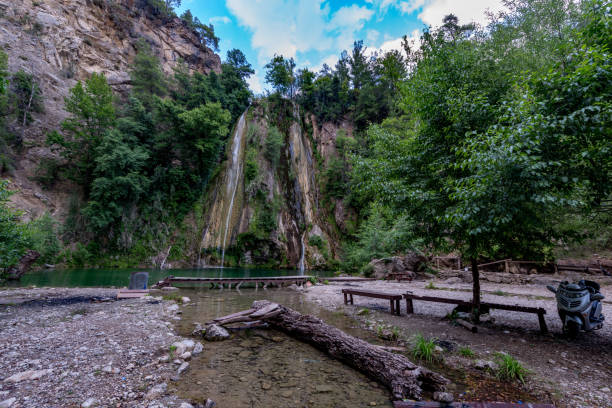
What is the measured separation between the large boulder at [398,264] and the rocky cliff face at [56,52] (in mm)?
25782

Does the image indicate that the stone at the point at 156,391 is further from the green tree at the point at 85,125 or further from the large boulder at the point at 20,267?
the green tree at the point at 85,125

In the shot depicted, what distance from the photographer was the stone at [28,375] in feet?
9.09

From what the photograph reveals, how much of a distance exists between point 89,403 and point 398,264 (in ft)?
49.8

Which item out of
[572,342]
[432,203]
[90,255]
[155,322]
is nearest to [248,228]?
[90,255]

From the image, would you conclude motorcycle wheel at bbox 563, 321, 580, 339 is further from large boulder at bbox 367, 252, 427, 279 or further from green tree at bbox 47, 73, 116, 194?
green tree at bbox 47, 73, 116, 194

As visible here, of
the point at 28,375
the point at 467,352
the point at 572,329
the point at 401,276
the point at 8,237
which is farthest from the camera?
the point at 401,276

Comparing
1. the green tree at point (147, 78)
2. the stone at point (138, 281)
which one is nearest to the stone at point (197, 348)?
the stone at point (138, 281)

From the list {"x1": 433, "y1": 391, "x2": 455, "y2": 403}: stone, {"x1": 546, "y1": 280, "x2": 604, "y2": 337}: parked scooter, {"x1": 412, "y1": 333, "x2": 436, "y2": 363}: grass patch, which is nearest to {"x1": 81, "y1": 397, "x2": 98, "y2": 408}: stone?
{"x1": 433, "y1": 391, "x2": 455, "y2": 403}: stone

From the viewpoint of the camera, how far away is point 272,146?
2873 cm

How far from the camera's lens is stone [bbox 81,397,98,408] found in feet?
7.86

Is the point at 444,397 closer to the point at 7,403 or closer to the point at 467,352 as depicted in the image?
the point at 467,352

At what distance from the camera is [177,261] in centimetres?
2289

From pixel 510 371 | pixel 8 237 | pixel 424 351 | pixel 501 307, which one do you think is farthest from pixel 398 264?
pixel 8 237

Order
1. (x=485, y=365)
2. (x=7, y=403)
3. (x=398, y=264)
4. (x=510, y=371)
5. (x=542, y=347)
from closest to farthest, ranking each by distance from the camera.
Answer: (x=7, y=403)
(x=510, y=371)
(x=485, y=365)
(x=542, y=347)
(x=398, y=264)
